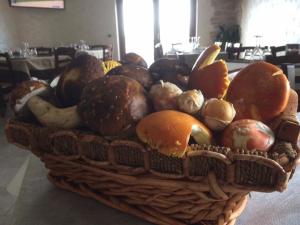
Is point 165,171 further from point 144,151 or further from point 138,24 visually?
point 138,24

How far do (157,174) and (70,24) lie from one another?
5354mm

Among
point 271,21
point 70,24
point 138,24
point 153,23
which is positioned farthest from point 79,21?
point 271,21

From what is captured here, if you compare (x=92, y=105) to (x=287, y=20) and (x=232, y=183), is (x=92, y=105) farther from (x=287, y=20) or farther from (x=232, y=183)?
(x=287, y=20)

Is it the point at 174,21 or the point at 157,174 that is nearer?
the point at 157,174

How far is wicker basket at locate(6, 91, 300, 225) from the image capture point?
284mm

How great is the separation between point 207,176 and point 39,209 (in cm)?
27

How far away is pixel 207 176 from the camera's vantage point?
0.99 feet

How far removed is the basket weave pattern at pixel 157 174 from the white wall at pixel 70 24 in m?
4.96

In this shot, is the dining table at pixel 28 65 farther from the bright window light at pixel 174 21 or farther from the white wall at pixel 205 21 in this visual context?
the white wall at pixel 205 21

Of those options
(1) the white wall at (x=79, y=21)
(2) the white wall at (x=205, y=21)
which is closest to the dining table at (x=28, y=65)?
(1) the white wall at (x=79, y=21)

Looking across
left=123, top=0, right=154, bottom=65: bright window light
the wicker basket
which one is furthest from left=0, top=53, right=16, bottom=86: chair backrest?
left=123, top=0, right=154, bottom=65: bright window light

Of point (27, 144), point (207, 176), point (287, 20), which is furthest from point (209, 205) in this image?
point (287, 20)

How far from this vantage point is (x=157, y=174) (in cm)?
32

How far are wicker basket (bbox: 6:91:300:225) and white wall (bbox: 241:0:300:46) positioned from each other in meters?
3.81
